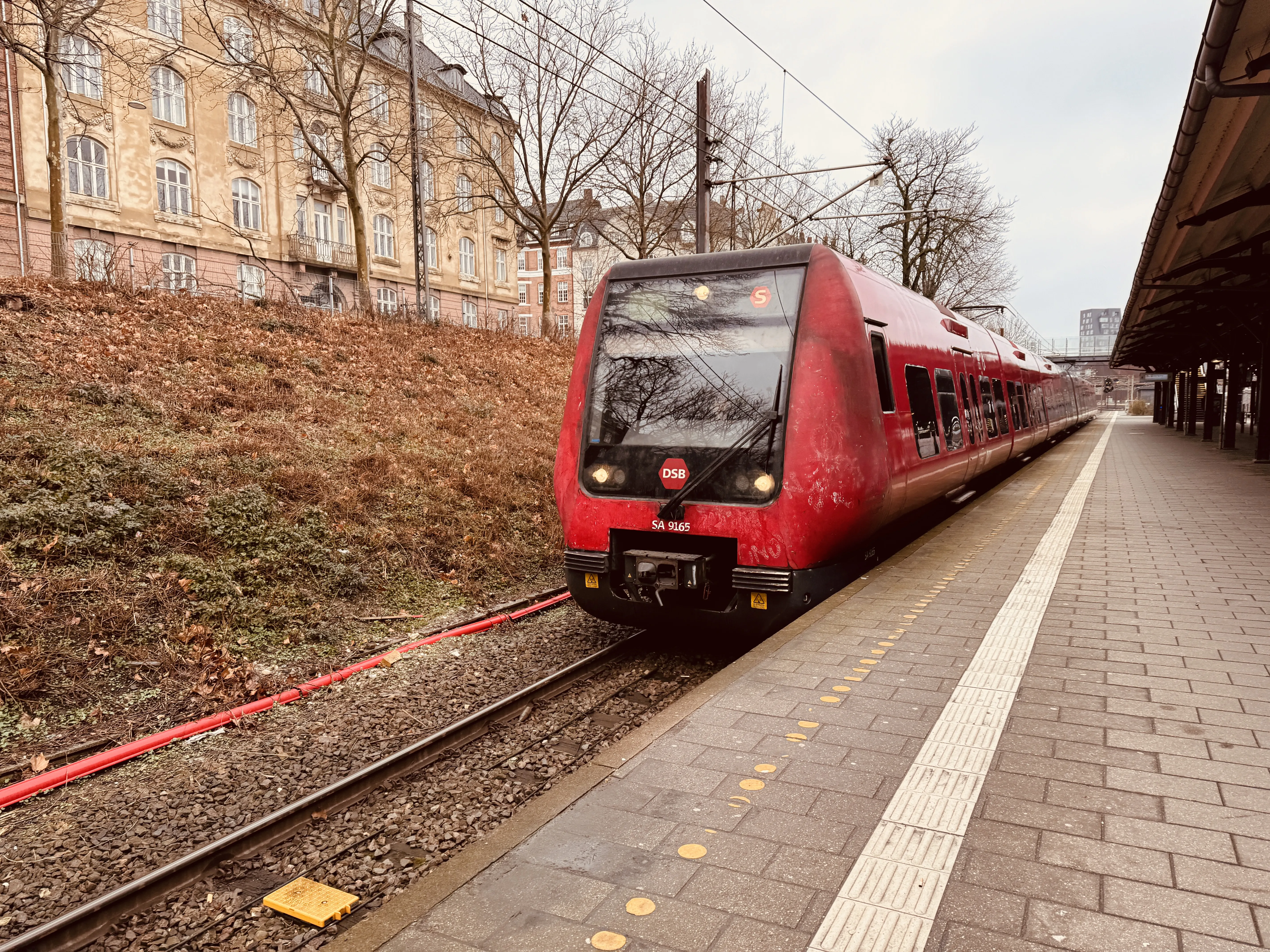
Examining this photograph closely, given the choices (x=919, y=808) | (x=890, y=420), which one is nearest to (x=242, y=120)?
(x=890, y=420)

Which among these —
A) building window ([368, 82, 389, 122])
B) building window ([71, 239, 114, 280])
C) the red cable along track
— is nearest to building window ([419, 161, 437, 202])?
building window ([368, 82, 389, 122])

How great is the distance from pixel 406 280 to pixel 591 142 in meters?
13.6

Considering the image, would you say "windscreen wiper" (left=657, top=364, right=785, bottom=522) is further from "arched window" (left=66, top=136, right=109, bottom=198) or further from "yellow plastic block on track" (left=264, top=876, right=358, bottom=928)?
"arched window" (left=66, top=136, right=109, bottom=198)

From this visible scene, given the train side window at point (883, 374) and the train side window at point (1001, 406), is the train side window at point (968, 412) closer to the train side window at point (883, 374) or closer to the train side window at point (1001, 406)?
the train side window at point (1001, 406)

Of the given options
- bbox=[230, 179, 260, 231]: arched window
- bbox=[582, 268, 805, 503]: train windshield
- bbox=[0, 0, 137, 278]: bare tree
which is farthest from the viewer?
bbox=[230, 179, 260, 231]: arched window

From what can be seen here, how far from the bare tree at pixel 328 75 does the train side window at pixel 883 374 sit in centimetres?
1563

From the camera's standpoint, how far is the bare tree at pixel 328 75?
20.4m

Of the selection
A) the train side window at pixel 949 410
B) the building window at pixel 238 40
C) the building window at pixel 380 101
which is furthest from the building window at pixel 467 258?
the train side window at pixel 949 410

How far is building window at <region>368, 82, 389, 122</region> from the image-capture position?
85.0ft

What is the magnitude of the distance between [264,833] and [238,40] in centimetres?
2931

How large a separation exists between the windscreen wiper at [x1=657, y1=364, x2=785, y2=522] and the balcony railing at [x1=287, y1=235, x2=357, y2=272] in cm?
2710

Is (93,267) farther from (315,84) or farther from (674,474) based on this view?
(315,84)

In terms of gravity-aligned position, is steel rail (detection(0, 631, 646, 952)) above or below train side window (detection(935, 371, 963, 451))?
below

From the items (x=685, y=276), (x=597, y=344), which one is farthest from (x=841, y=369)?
(x=597, y=344)
